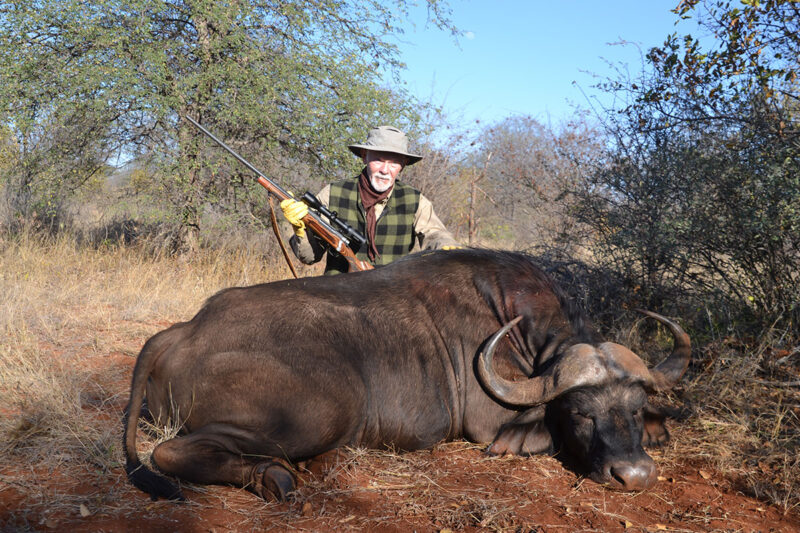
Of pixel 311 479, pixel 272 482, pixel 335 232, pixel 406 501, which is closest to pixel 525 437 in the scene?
pixel 406 501

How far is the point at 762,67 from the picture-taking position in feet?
15.3

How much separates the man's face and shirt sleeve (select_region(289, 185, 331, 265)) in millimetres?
495

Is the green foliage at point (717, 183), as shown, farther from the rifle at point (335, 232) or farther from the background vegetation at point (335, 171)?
the rifle at point (335, 232)

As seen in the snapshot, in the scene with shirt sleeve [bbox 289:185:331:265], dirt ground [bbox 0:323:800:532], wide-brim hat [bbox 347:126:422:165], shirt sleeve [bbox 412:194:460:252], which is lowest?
dirt ground [bbox 0:323:800:532]

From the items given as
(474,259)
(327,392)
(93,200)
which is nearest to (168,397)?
(327,392)

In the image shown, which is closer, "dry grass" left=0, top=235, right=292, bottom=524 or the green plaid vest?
"dry grass" left=0, top=235, right=292, bottom=524

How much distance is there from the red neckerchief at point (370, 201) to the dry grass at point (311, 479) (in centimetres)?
225

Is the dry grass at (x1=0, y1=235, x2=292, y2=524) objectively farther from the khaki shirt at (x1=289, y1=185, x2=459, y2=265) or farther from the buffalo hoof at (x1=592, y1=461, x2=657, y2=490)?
the buffalo hoof at (x1=592, y1=461, x2=657, y2=490)

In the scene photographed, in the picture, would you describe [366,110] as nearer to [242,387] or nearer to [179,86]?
[179,86]

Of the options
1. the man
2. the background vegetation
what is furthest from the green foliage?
the man

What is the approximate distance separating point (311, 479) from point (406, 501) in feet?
1.67

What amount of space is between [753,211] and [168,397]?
4364 millimetres

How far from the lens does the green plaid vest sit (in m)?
5.72

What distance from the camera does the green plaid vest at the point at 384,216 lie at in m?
5.72
